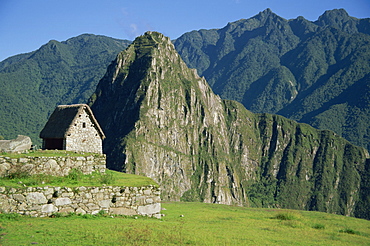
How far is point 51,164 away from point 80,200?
268cm

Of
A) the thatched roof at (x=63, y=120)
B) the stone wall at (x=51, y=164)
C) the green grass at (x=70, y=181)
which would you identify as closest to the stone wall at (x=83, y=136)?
the thatched roof at (x=63, y=120)

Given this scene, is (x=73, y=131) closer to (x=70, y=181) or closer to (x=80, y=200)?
(x=70, y=181)

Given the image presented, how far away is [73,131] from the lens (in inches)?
1086

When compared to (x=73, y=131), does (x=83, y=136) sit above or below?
below

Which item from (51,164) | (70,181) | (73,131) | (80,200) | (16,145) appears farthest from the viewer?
(73,131)

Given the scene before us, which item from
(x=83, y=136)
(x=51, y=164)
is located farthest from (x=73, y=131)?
(x=51, y=164)

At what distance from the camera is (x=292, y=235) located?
2012 centimetres

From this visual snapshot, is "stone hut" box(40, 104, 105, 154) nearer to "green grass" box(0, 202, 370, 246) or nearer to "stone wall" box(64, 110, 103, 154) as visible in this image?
"stone wall" box(64, 110, 103, 154)

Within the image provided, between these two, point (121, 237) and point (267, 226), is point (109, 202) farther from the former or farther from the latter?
point (267, 226)

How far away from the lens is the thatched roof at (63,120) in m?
27.7

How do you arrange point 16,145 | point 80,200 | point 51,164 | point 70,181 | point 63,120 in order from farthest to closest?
1. point 63,120
2. point 16,145
3. point 51,164
4. point 70,181
5. point 80,200

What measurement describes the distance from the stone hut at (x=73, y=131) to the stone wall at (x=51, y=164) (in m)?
5.74

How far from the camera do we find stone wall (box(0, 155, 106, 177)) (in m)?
19.3

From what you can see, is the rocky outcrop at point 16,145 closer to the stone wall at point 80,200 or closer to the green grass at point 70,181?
the green grass at point 70,181
